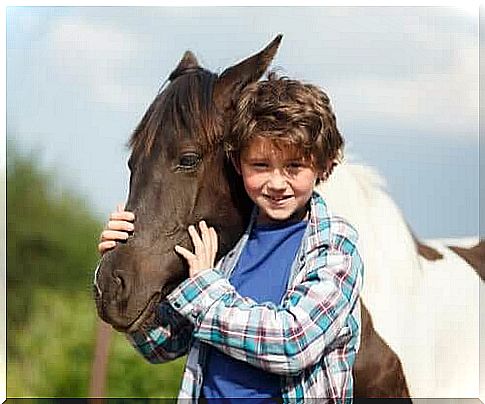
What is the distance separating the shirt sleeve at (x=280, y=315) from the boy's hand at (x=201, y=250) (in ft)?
0.10

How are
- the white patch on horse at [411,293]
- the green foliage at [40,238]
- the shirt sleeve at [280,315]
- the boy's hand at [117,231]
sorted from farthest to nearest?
the green foliage at [40,238], the white patch on horse at [411,293], the boy's hand at [117,231], the shirt sleeve at [280,315]

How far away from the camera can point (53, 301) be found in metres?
1.73

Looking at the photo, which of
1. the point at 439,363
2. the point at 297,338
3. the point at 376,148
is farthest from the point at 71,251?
the point at 297,338

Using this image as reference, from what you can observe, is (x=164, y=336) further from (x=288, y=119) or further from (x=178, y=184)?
(x=288, y=119)

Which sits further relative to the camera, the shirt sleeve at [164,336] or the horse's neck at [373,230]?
the horse's neck at [373,230]

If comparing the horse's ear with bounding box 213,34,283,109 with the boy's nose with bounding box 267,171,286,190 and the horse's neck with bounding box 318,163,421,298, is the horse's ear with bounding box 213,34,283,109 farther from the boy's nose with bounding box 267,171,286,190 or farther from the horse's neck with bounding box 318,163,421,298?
the horse's neck with bounding box 318,163,421,298

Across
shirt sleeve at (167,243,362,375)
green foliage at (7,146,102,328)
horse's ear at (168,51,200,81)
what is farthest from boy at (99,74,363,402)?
green foliage at (7,146,102,328)

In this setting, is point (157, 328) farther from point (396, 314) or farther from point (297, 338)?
point (396, 314)

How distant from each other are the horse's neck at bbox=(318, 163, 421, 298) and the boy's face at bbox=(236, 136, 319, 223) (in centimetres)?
68

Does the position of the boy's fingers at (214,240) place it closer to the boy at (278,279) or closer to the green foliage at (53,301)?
the boy at (278,279)

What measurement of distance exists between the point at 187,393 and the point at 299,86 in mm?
330

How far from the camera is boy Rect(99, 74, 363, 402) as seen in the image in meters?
0.83

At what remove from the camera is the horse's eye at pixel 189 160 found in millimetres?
946

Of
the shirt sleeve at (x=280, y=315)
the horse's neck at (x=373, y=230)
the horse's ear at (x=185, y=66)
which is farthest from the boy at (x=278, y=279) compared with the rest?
the horse's neck at (x=373, y=230)
